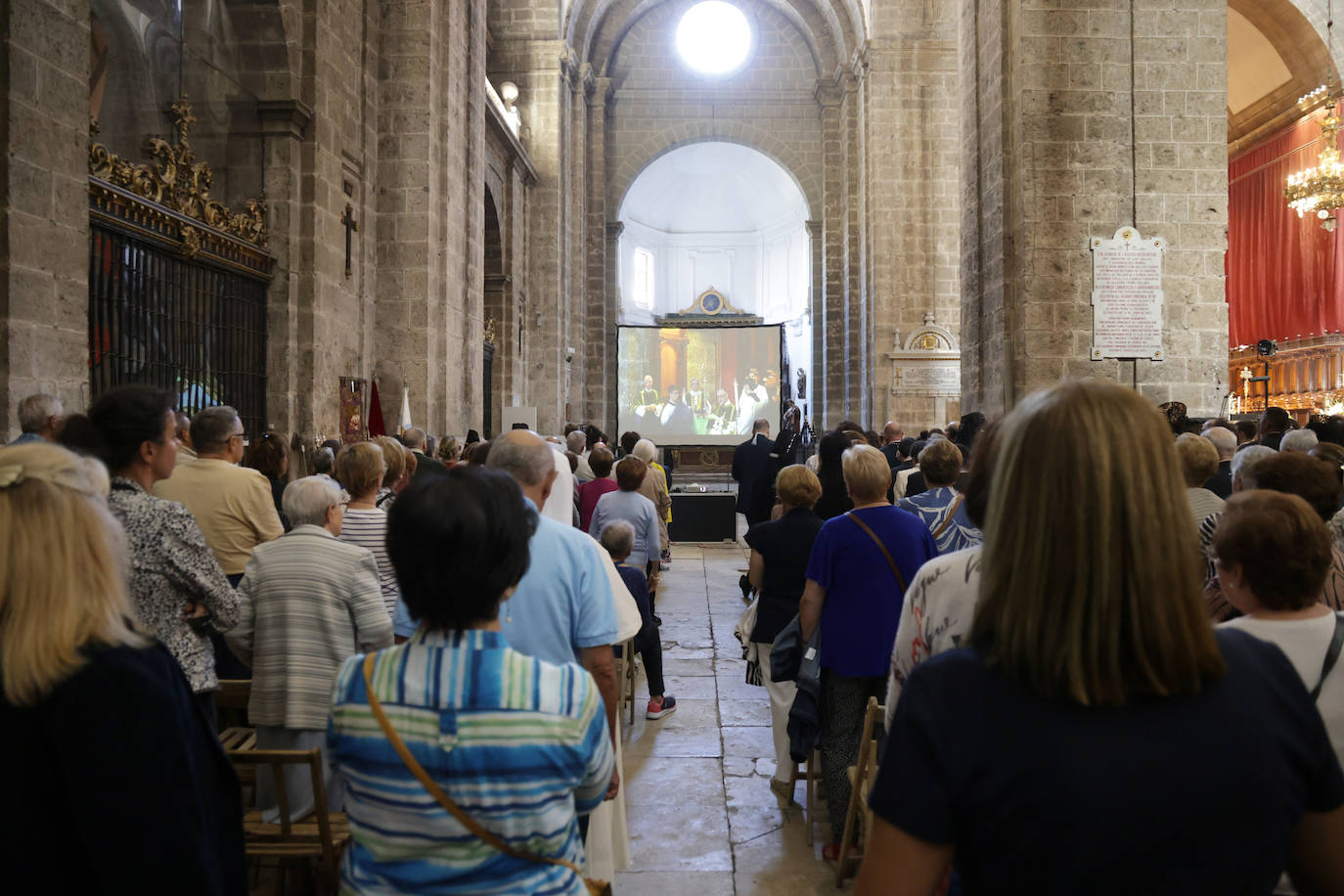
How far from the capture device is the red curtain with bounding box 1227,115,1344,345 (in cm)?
1703

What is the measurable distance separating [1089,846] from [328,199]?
983 centimetres

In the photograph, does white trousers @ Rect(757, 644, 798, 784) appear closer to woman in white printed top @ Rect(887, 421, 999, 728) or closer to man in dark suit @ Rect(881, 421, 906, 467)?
woman in white printed top @ Rect(887, 421, 999, 728)

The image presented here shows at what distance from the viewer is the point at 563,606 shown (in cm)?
270

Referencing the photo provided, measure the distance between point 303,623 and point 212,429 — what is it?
1.28 metres

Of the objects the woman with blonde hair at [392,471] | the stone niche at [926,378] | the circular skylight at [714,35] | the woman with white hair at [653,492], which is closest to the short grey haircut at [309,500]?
the woman with blonde hair at [392,471]

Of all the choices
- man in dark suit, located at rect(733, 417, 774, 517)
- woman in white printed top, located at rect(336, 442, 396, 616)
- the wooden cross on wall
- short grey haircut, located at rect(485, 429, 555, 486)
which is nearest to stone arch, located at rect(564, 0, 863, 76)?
the wooden cross on wall

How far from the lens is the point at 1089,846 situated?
1.14m

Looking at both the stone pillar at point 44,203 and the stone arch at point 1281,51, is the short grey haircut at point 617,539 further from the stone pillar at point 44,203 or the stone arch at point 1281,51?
the stone arch at point 1281,51

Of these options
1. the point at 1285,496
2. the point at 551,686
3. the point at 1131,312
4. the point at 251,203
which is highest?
the point at 251,203

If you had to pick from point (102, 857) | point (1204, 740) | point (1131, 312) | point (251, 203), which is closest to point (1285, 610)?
point (1204, 740)

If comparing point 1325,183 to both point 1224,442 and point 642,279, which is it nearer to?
point 1224,442

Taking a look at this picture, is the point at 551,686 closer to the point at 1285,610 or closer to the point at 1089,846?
the point at 1089,846

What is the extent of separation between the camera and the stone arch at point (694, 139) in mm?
25188

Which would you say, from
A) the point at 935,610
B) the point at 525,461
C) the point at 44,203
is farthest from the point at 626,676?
the point at 44,203
